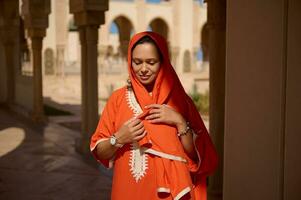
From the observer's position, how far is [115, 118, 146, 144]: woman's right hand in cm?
150

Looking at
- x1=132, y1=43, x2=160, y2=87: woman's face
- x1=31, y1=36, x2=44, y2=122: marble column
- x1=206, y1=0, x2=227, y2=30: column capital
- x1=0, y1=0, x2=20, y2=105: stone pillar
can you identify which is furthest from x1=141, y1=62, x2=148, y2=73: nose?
x1=0, y1=0, x2=20, y2=105: stone pillar

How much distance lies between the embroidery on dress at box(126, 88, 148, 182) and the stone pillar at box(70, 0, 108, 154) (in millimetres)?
4499

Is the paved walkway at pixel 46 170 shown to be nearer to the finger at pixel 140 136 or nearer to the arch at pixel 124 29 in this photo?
the finger at pixel 140 136

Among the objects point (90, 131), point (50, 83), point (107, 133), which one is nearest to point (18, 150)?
point (90, 131)

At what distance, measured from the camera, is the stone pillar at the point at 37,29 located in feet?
28.2

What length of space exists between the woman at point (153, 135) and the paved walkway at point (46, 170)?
288 cm

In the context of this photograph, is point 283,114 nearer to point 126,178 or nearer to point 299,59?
point 299,59

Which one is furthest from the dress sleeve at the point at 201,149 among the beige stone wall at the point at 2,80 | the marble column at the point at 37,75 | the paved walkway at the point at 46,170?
the beige stone wall at the point at 2,80

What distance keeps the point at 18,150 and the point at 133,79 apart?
560cm

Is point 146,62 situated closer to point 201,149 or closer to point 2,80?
point 201,149

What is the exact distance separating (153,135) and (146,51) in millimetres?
333

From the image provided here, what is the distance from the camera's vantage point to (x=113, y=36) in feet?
120

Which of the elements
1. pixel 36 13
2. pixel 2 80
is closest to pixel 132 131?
pixel 36 13

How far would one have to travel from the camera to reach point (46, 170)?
17.8 feet
